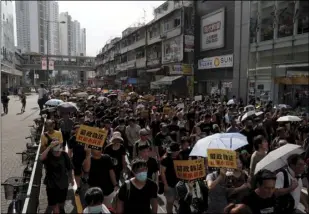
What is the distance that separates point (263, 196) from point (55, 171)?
3486 mm

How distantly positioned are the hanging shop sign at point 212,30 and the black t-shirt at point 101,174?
27.3m

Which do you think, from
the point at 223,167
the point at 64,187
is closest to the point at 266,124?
the point at 223,167

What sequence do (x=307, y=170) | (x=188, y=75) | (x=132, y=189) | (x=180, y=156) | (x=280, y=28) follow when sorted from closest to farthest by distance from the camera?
(x=132, y=189) → (x=307, y=170) → (x=180, y=156) → (x=280, y=28) → (x=188, y=75)

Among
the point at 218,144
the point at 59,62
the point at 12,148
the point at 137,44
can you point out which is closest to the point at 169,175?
the point at 218,144

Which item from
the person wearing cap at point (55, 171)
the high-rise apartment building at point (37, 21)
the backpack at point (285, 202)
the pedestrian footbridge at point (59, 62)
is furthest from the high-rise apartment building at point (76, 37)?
the backpack at point (285, 202)

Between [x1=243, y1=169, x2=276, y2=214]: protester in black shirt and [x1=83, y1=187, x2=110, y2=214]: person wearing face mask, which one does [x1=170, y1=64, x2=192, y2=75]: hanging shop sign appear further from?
[x1=83, y1=187, x2=110, y2=214]: person wearing face mask

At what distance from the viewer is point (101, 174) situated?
18.4 ft

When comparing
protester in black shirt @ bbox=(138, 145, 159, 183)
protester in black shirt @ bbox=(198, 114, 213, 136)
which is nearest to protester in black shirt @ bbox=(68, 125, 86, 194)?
protester in black shirt @ bbox=(138, 145, 159, 183)

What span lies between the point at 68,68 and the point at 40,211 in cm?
9440

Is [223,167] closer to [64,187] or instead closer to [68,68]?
[64,187]

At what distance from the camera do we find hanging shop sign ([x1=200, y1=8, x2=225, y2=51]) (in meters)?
31.4

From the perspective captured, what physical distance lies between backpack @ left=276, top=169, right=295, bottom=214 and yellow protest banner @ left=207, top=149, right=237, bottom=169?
75cm

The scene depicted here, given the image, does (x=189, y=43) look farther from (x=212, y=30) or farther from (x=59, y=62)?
(x=59, y=62)

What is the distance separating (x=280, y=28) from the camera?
23.8 m
